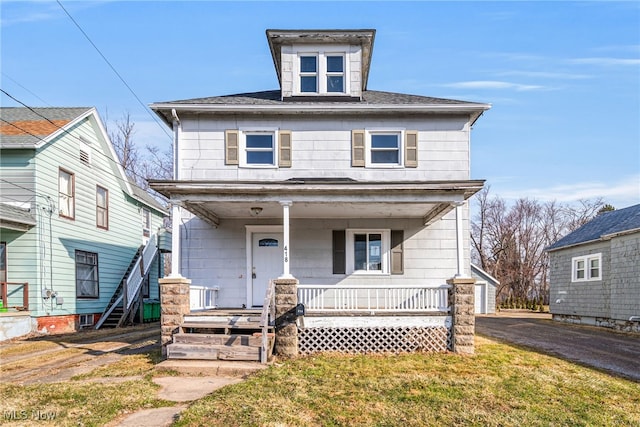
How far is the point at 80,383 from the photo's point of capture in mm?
7379

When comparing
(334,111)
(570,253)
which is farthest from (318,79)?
Result: (570,253)

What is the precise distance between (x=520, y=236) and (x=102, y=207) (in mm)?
33552

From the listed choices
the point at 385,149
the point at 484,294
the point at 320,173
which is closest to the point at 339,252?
the point at 320,173

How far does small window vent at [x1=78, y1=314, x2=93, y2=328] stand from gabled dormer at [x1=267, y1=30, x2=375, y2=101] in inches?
400

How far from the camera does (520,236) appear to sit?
4075 centimetres

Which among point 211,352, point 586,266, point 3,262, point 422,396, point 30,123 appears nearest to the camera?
point 422,396

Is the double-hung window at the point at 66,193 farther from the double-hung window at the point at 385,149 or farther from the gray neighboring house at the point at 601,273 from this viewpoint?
the gray neighboring house at the point at 601,273

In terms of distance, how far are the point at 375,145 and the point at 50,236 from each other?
10001 millimetres

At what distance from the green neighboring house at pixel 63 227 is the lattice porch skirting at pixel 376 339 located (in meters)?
8.68

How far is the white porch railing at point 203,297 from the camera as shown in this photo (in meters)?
10.8

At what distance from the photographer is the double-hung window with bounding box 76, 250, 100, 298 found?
16.4 metres

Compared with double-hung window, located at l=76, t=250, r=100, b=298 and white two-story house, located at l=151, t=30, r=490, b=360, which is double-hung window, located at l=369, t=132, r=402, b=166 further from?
double-hung window, located at l=76, t=250, r=100, b=298

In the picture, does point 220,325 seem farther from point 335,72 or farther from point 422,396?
point 335,72

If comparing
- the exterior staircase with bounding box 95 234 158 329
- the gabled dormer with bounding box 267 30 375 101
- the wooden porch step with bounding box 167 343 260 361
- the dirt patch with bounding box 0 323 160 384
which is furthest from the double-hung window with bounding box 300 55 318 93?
the exterior staircase with bounding box 95 234 158 329
